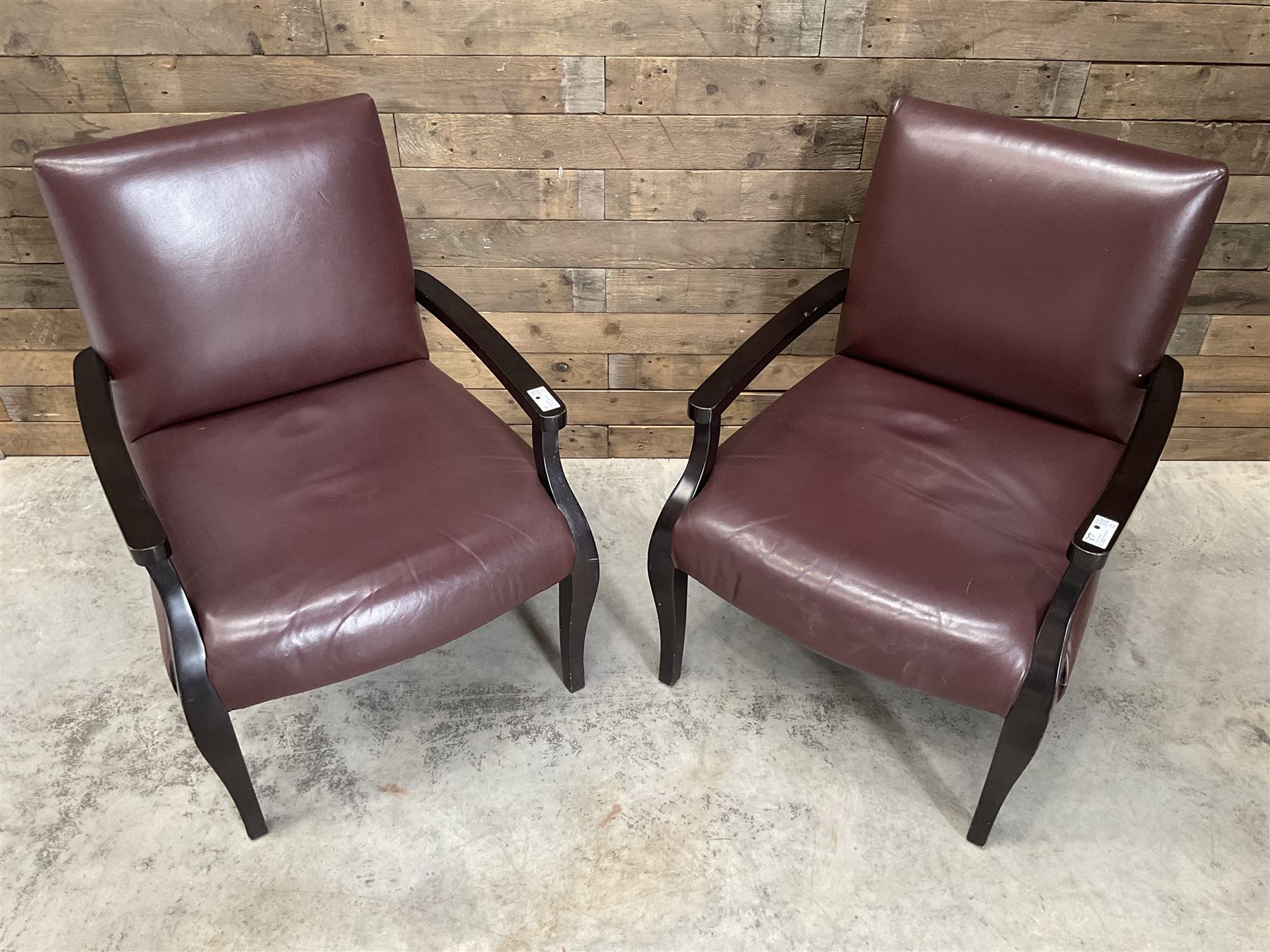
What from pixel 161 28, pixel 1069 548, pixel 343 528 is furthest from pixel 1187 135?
pixel 161 28

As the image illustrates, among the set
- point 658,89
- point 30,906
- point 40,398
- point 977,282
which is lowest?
point 30,906

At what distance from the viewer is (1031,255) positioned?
1.68 m

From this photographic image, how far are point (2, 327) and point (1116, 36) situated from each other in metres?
2.45

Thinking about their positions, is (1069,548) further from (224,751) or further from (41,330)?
(41,330)

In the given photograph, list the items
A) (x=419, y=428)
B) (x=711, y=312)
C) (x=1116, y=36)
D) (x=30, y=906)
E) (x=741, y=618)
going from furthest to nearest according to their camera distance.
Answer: (x=711, y=312), (x=741, y=618), (x=1116, y=36), (x=419, y=428), (x=30, y=906)

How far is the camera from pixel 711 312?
7.32 ft

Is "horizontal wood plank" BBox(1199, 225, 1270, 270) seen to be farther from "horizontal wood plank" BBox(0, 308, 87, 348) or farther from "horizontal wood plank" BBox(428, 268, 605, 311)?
"horizontal wood plank" BBox(0, 308, 87, 348)

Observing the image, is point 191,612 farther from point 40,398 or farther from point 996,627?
point 40,398

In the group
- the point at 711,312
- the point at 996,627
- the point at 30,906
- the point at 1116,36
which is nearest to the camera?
the point at 996,627

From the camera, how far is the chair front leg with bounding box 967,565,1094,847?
54.7 inches

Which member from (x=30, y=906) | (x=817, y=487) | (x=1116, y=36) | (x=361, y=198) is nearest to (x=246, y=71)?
(x=361, y=198)

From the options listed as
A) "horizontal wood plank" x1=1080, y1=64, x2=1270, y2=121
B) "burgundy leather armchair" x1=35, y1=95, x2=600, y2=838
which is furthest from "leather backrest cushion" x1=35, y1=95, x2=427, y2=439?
"horizontal wood plank" x1=1080, y1=64, x2=1270, y2=121

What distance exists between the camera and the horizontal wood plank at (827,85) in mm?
1898

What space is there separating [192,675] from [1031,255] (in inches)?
58.6
